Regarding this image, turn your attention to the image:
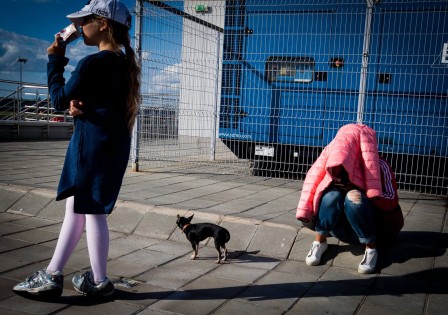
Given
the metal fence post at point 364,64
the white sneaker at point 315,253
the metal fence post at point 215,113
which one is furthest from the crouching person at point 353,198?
the metal fence post at point 215,113

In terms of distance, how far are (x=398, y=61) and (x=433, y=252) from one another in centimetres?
324

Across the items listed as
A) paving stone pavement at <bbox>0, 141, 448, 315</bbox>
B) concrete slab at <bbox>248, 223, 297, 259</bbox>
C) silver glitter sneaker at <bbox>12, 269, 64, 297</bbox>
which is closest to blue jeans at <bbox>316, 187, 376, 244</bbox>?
paving stone pavement at <bbox>0, 141, 448, 315</bbox>

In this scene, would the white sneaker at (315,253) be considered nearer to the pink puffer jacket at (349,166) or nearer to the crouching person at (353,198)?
the crouching person at (353,198)

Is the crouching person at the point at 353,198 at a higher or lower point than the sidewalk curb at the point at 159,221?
higher

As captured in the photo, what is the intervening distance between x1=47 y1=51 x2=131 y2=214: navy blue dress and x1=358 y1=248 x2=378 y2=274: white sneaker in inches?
83.9

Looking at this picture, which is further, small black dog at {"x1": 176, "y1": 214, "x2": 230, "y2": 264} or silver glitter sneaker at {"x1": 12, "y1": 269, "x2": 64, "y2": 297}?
small black dog at {"x1": 176, "y1": 214, "x2": 230, "y2": 264}

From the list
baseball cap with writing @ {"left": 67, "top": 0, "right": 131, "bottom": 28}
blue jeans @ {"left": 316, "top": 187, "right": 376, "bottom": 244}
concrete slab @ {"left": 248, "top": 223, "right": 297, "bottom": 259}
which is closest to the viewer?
baseball cap with writing @ {"left": 67, "top": 0, "right": 131, "bottom": 28}

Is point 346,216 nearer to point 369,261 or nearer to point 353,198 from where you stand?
point 353,198

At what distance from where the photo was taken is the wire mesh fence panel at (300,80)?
568 cm

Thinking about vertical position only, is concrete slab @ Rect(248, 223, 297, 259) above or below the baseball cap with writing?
below

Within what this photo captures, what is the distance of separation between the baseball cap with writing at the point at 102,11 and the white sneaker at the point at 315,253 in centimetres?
242

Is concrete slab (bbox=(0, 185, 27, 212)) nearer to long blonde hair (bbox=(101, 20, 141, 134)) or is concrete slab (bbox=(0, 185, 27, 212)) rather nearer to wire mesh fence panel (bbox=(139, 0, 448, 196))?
wire mesh fence panel (bbox=(139, 0, 448, 196))

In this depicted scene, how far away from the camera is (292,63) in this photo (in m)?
6.46

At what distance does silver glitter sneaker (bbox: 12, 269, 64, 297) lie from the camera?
102 inches
